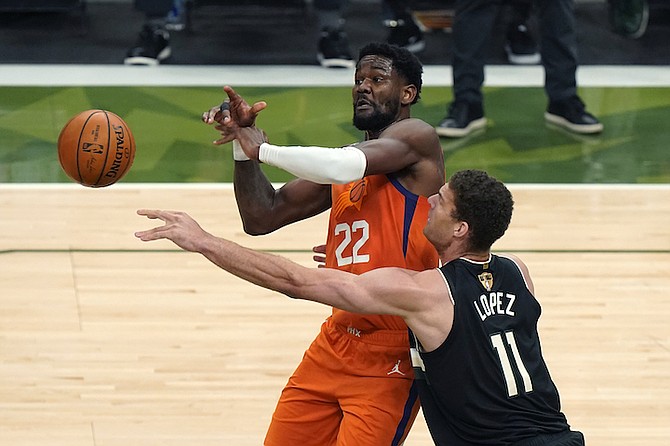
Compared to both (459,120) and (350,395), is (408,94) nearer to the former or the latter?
(350,395)

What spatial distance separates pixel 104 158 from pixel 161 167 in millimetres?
4064

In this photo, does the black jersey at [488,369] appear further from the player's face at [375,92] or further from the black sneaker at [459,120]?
the black sneaker at [459,120]

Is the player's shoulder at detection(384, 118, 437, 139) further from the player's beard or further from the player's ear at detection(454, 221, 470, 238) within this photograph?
the player's ear at detection(454, 221, 470, 238)

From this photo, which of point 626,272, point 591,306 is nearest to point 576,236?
point 626,272

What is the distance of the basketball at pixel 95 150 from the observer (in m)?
4.48

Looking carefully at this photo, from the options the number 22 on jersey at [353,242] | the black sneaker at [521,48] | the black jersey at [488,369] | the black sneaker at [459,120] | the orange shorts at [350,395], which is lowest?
the black sneaker at [521,48]

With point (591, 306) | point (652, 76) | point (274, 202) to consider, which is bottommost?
point (652, 76)

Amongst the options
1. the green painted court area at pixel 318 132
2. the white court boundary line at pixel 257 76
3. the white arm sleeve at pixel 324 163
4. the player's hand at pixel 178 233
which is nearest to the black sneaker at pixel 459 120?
the green painted court area at pixel 318 132

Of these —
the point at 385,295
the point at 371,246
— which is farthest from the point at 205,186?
the point at 385,295

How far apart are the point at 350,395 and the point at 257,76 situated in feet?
23.0

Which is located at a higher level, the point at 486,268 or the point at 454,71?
the point at 486,268

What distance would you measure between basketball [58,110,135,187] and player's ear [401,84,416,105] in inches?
45.3

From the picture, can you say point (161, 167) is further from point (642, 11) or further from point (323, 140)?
point (642, 11)

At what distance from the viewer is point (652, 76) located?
10.9 m
